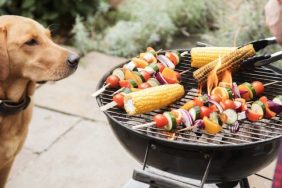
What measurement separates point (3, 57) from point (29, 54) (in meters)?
0.18

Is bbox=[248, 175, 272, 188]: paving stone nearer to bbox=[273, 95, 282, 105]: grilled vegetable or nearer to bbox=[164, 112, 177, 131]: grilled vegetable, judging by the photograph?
bbox=[273, 95, 282, 105]: grilled vegetable

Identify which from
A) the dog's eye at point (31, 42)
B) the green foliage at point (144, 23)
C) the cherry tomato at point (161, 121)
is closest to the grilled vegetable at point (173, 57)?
the cherry tomato at point (161, 121)

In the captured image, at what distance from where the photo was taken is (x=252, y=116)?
2379 millimetres

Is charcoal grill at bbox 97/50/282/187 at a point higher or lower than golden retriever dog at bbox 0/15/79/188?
higher

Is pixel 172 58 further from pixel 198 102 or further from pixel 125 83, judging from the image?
pixel 198 102

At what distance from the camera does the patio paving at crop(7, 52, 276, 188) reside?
12.2 feet

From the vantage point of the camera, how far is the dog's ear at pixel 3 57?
9.41 feet

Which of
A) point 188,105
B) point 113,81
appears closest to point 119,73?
point 113,81

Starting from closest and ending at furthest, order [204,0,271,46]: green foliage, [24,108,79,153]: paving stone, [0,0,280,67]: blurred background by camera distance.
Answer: [24,108,79,153]: paving stone, [204,0,271,46]: green foliage, [0,0,280,67]: blurred background

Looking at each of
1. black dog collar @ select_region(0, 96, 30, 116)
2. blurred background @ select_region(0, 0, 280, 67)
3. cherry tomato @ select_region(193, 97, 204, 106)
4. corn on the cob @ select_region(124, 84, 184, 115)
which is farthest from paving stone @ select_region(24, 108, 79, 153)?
cherry tomato @ select_region(193, 97, 204, 106)

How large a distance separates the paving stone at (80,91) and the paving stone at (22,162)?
0.71 meters

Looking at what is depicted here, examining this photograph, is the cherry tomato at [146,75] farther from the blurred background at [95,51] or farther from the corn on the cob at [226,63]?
the blurred background at [95,51]

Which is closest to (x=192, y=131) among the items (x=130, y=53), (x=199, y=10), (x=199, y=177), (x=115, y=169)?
(x=199, y=177)

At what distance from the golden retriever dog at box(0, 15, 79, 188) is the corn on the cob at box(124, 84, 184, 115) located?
2.71 feet
